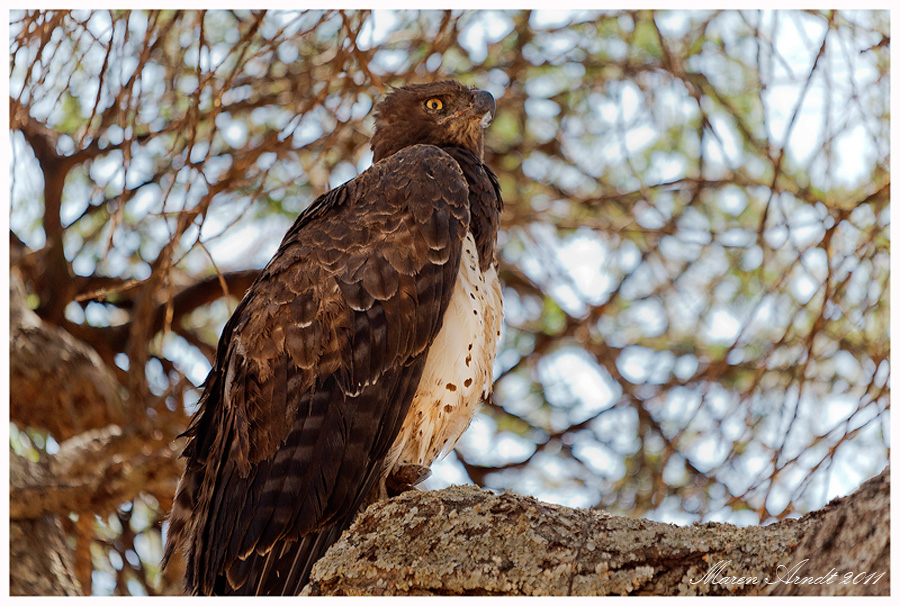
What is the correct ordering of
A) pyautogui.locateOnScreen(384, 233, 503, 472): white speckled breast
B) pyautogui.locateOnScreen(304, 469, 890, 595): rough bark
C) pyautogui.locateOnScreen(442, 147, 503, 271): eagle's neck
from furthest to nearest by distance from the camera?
pyautogui.locateOnScreen(442, 147, 503, 271): eagle's neck < pyautogui.locateOnScreen(384, 233, 503, 472): white speckled breast < pyautogui.locateOnScreen(304, 469, 890, 595): rough bark

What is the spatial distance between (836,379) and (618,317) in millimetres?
1672

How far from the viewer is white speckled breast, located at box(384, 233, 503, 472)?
153 inches

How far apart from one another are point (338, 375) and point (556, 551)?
1.10 m

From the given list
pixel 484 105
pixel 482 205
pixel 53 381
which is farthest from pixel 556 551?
pixel 53 381

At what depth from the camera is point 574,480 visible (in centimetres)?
693

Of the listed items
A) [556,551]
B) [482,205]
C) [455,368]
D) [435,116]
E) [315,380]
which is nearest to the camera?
[556,551]

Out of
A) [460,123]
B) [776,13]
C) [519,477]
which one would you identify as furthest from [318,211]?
[519,477]

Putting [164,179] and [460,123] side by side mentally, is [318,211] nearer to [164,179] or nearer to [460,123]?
[460,123]

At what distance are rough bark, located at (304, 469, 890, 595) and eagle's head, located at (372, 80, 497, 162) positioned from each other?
218 centimetres

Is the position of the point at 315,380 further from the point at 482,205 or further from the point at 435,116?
the point at 435,116

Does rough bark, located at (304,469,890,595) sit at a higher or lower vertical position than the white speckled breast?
lower

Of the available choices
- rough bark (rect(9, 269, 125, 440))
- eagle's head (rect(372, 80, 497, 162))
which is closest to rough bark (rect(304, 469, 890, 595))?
eagle's head (rect(372, 80, 497, 162))

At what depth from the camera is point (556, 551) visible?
9.98 ft

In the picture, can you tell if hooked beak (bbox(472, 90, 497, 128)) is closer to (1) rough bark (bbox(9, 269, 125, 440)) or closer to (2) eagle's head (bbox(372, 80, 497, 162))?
(2) eagle's head (bbox(372, 80, 497, 162))
